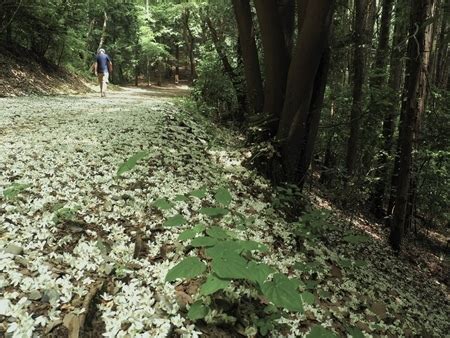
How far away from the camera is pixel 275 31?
6.40 meters

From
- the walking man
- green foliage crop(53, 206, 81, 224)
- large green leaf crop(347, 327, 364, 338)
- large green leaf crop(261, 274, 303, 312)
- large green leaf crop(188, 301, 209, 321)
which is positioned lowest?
large green leaf crop(347, 327, 364, 338)

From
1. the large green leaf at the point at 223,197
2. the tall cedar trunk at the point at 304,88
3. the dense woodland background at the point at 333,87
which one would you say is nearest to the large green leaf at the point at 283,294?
the large green leaf at the point at 223,197

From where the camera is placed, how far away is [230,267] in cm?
250

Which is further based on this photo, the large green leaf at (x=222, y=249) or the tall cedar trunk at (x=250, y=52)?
the tall cedar trunk at (x=250, y=52)

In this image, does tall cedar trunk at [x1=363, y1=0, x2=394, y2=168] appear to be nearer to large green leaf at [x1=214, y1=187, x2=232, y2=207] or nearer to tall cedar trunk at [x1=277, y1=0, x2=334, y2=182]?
tall cedar trunk at [x1=277, y1=0, x2=334, y2=182]

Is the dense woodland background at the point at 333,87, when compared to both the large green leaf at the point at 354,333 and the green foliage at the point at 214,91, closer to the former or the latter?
the green foliage at the point at 214,91

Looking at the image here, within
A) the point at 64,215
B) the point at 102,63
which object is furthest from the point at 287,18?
the point at 102,63

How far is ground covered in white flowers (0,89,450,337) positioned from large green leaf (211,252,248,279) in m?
0.17

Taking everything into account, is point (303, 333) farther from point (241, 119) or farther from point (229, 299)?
point (241, 119)

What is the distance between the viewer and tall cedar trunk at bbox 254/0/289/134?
6.33m

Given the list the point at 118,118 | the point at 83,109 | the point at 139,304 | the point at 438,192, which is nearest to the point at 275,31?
the point at 118,118

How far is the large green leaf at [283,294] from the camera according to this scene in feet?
8.17

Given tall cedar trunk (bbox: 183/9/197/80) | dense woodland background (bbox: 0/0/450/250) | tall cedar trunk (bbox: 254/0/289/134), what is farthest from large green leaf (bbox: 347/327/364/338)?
tall cedar trunk (bbox: 183/9/197/80)

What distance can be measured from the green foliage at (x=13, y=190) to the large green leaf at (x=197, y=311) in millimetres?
2228
